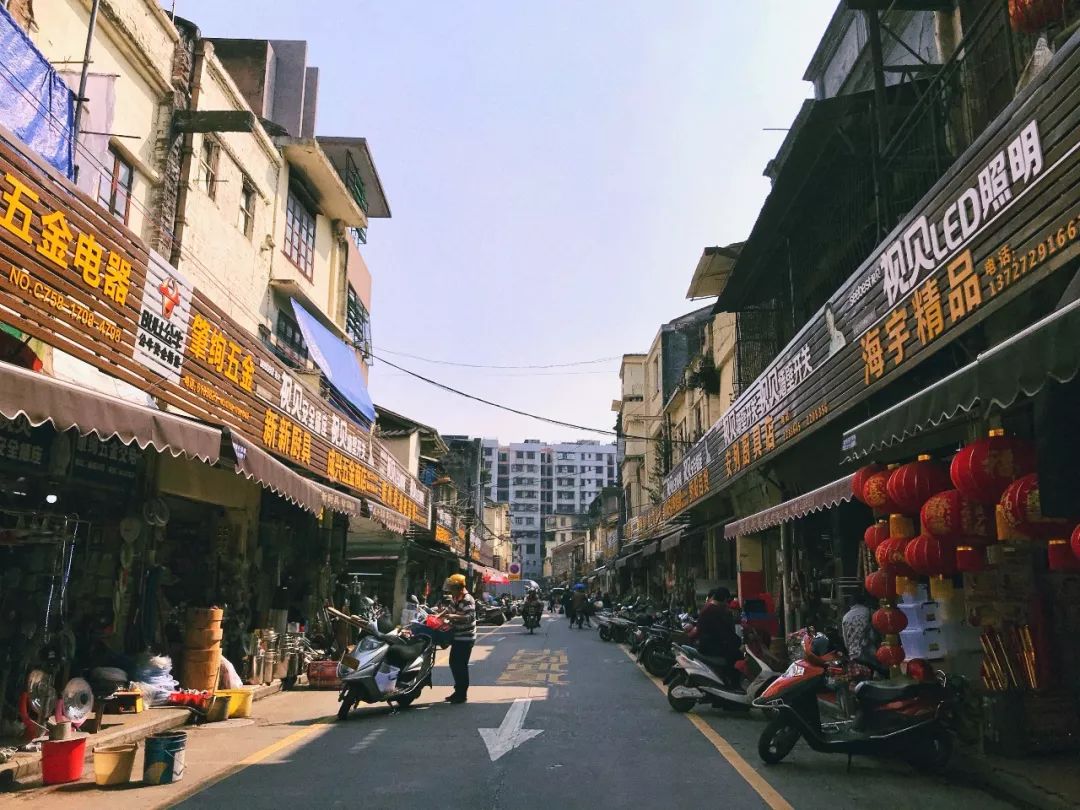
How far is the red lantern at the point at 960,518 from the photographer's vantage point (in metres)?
6.45

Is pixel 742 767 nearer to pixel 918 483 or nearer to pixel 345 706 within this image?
pixel 918 483

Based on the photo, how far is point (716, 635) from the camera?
1067cm

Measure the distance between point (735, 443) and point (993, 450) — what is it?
1125 cm

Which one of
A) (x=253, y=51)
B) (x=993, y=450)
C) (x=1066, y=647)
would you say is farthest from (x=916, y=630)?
(x=253, y=51)

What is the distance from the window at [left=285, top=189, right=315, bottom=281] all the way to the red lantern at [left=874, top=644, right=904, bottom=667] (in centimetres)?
1540

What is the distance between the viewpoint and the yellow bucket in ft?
31.8

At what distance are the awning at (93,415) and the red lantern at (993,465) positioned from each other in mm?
6529

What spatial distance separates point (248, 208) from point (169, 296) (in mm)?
8222

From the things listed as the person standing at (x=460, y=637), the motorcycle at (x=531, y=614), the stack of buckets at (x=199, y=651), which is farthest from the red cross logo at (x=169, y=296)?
the motorcycle at (x=531, y=614)

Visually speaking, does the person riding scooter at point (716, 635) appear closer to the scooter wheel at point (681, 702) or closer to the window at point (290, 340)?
the scooter wheel at point (681, 702)

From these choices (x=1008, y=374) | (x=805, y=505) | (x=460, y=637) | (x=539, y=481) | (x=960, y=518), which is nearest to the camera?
(x=1008, y=374)

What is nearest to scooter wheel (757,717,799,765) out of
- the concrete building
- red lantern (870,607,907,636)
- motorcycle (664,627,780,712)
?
red lantern (870,607,907,636)

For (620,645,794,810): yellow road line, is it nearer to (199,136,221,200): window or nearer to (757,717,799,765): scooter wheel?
(757,717,799,765): scooter wheel

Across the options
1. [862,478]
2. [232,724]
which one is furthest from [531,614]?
[862,478]
